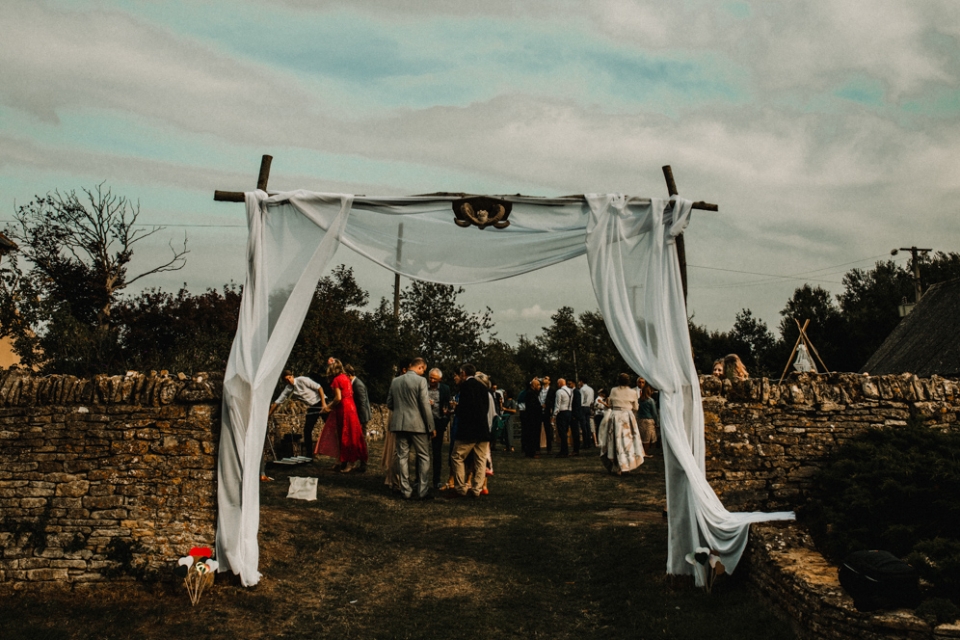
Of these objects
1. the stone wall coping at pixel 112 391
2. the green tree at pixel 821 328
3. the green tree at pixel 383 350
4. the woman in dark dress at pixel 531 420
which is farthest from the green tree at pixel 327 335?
the green tree at pixel 821 328

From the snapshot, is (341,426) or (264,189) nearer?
(264,189)

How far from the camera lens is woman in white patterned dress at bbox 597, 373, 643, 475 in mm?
14281

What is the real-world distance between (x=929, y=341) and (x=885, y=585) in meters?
22.6

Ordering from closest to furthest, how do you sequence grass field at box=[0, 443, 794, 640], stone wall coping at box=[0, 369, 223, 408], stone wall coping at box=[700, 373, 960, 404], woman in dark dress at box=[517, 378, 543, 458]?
grass field at box=[0, 443, 794, 640], stone wall coping at box=[0, 369, 223, 408], stone wall coping at box=[700, 373, 960, 404], woman in dark dress at box=[517, 378, 543, 458]

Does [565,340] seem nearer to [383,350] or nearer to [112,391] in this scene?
[383,350]

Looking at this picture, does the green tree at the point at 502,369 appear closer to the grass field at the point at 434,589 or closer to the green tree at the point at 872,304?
the green tree at the point at 872,304

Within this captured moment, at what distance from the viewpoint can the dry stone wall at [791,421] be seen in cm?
786

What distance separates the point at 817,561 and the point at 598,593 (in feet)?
6.81

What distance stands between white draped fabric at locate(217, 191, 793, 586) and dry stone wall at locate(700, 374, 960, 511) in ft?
2.20

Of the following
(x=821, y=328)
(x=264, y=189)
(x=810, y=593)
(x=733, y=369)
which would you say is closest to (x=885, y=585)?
(x=810, y=593)

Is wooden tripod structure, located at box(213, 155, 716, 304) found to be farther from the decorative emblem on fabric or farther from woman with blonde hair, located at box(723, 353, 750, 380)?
woman with blonde hair, located at box(723, 353, 750, 380)

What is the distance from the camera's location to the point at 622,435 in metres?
14.4

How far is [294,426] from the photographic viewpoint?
55.1ft

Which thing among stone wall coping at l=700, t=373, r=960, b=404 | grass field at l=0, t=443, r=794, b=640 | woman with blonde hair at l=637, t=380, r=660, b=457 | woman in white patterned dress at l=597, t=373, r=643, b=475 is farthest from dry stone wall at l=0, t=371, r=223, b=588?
woman with blonde hair at l=637, t=380, r=660, b=457
